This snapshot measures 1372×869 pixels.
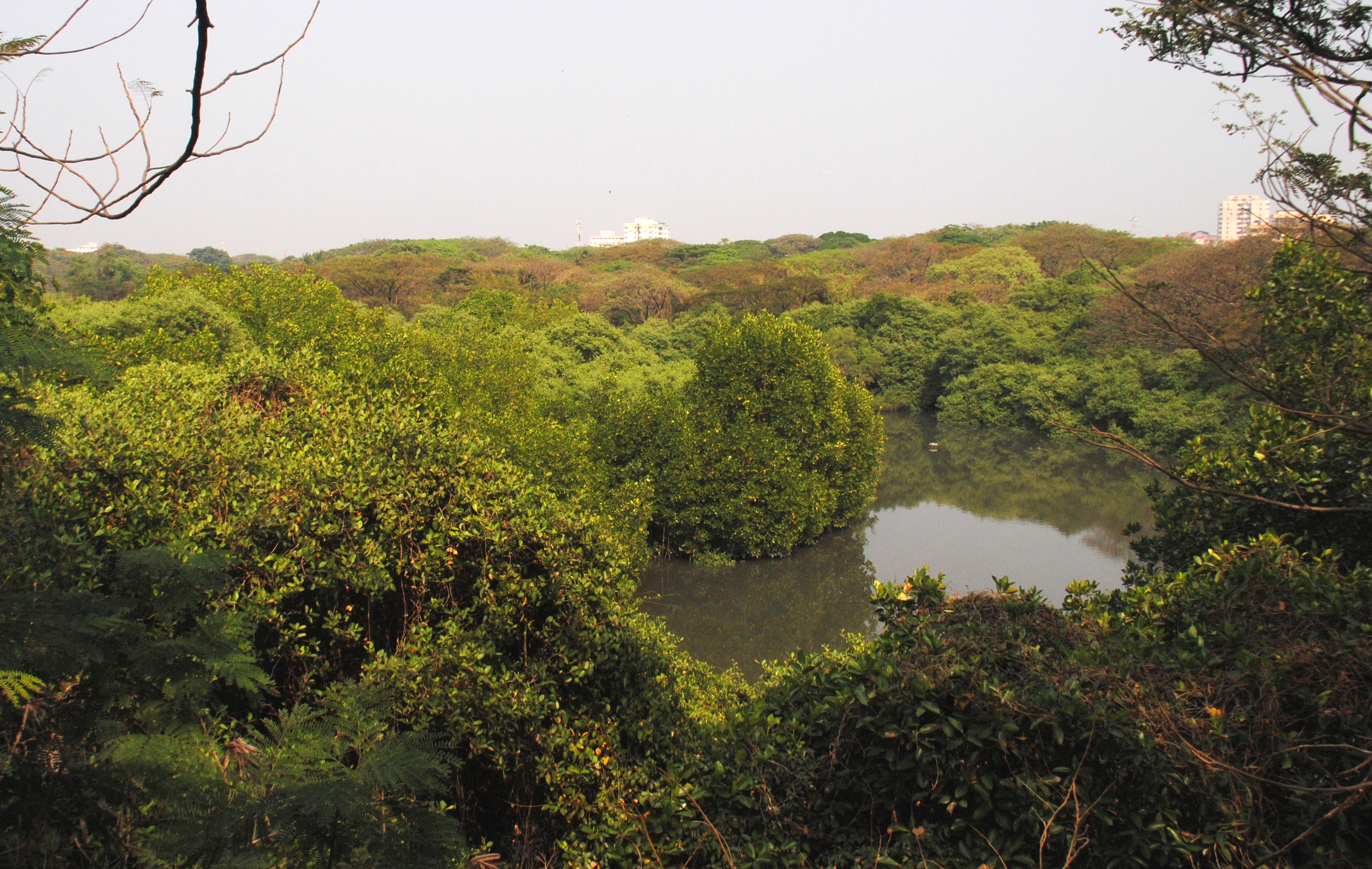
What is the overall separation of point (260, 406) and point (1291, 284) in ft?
28.9

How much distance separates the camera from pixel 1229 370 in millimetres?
2902

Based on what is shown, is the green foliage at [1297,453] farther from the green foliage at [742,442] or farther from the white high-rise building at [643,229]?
the white high-rise building at [643,229]

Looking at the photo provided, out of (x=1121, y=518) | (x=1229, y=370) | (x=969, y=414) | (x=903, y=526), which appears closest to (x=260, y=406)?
(x=1229, y=370)

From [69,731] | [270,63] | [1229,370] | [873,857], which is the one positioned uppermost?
[270,63]

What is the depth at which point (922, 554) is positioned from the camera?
16547 millimetres

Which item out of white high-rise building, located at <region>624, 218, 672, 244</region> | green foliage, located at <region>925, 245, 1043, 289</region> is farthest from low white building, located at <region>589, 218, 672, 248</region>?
green foliage, located at <region>925, 245, 1043, 289</region>

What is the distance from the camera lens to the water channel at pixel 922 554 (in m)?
12.8

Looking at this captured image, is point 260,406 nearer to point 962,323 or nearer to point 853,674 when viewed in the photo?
point 853,674

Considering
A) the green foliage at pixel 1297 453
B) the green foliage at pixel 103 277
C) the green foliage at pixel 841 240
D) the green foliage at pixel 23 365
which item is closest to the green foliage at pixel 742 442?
the green foliage at pixel 1297 453

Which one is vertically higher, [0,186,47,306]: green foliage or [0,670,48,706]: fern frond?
[0,186,47,306]: green foliage

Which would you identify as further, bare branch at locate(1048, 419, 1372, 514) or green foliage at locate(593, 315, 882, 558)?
green foliage at locate(593, 315, 882, 558)

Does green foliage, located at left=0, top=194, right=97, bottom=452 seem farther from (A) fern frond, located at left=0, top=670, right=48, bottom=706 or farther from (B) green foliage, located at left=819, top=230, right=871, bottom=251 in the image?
(B) green foliage, located at left=819, top=230, right=871, bottom=251

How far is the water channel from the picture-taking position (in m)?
12.8

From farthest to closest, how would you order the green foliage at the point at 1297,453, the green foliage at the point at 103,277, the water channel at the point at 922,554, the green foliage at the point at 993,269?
1. the green foliage at the point at 993,269
2. the green foliage at the point at 103,277
3. the water channel at the point at 922,554
4. the green foliage at the point at 1297,453
